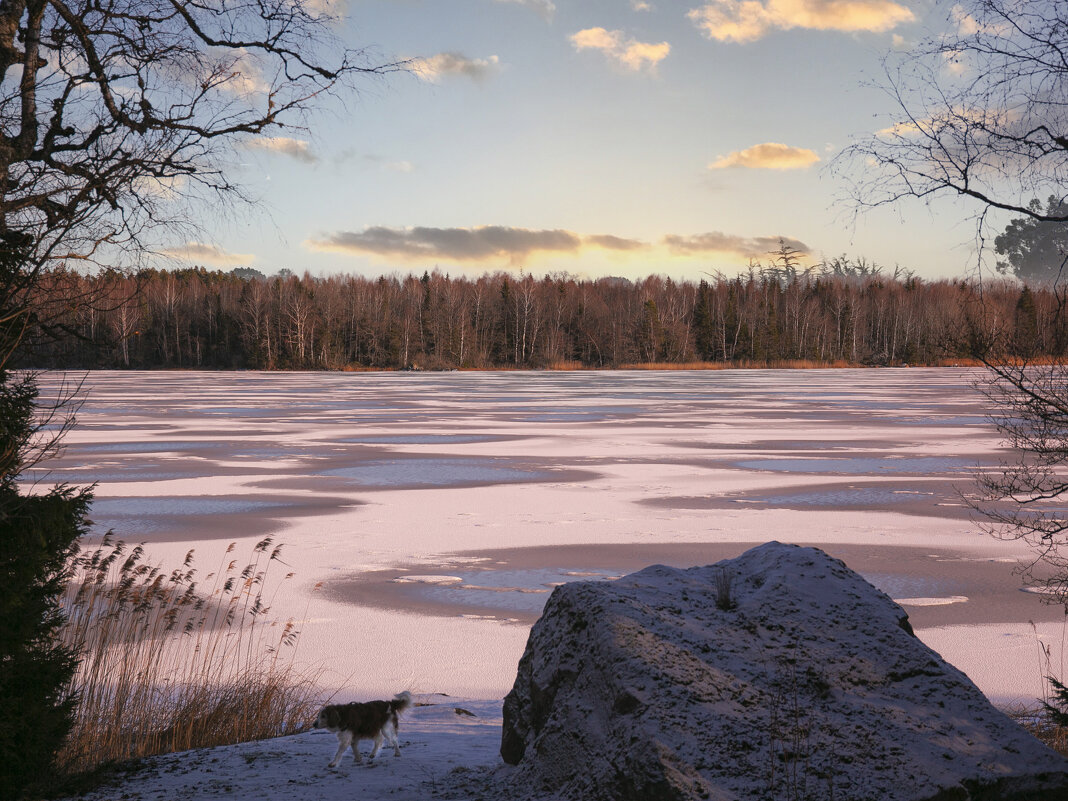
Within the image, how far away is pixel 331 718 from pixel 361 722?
17cm

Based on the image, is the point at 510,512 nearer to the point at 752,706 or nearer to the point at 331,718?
the point at 331,718

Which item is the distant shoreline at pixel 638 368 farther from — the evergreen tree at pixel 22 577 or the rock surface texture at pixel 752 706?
the rock surface texture at pixel 752 706

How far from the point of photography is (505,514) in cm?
1367

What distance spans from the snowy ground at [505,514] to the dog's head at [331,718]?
25 centimetres

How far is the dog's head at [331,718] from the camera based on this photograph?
4738 millimetres

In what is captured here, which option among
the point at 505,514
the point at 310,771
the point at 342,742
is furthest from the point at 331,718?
the point at 505,514

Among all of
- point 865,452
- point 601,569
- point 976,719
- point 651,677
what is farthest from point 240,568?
point 865,452

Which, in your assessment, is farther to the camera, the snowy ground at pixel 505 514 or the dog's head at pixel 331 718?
the snowy ground at pixel 505 514

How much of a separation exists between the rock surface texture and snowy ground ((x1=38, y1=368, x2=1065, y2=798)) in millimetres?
1354

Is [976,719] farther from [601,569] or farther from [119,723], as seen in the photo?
[601,569]

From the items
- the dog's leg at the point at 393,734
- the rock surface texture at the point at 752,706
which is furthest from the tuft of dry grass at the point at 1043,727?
the dog's leg at the point at 393,734

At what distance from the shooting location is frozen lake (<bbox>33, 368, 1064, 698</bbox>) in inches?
328

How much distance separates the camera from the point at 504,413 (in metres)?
33.5

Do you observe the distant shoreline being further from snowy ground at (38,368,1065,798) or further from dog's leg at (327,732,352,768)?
dog's leg at (327,732,352,768)
